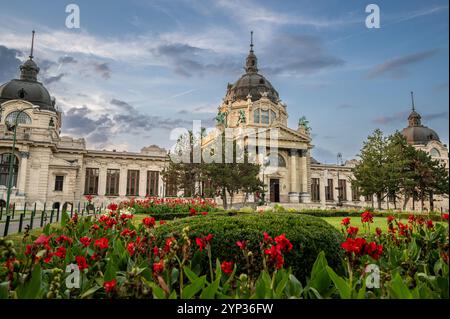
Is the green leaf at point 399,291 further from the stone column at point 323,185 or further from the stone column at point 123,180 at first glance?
the stone column at point 323,185

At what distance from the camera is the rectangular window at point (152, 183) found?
52.9 meters

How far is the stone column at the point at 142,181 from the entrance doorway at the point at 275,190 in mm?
20573

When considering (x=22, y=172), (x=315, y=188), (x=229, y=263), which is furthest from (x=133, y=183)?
(x=229, y=263)

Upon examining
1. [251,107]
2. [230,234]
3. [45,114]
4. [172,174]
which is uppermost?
[251,107]

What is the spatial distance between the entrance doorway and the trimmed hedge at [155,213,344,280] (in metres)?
44.1

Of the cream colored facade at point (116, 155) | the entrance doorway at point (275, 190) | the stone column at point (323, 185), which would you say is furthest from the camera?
the stone column at point (323, 185)

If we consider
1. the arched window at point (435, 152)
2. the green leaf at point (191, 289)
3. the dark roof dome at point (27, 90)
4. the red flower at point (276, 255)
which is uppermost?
the dark roof dome at point (27, 90)

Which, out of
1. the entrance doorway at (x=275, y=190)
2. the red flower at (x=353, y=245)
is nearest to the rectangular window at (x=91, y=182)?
the entrance doorway at (x=275, y=190)

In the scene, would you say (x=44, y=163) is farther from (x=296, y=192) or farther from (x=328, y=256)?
(x=328, y=256)

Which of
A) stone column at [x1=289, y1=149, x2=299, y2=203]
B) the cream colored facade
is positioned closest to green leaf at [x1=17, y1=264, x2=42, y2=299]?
the cream colored facade

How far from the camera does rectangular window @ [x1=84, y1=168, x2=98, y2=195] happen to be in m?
50.0
